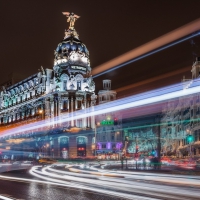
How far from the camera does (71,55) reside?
82250 mm

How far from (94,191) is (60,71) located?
69.9 m

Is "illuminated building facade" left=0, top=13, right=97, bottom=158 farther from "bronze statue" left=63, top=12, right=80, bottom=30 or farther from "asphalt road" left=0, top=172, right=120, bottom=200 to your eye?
"asphalt road" left=0, top=172, right=120, bottom=200

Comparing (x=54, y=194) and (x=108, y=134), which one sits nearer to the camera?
(x=54, y=194)

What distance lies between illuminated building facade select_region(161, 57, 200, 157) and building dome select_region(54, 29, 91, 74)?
23.7 metres

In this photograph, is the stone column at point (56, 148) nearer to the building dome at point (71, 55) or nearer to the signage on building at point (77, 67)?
the building dome at point (71, 55)

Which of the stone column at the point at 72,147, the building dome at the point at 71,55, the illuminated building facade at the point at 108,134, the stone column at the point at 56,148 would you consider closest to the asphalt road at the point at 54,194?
the stone column at the point at 56,148

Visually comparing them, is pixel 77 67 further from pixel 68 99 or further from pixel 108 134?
pixel 108 134

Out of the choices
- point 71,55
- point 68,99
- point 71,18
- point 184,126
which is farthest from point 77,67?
point 184,126

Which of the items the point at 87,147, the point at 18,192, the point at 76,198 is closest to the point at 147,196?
the point at 76,198

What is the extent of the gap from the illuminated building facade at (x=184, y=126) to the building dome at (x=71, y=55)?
77.6ft

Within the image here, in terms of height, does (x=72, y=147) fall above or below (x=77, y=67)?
below

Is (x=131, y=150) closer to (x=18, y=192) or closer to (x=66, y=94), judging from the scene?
(x=66, y=94)

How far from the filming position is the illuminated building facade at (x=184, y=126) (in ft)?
214

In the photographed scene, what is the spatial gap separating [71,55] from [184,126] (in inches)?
1288
